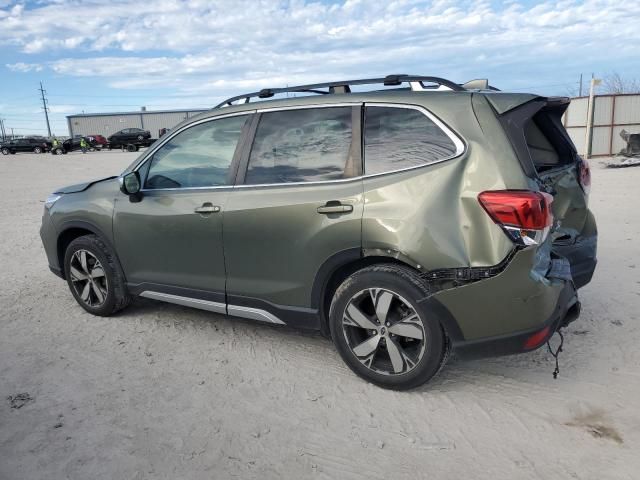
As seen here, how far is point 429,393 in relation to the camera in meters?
3.20

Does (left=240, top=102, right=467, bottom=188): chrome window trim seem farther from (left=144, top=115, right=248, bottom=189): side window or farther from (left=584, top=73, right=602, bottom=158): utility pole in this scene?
(left=584, top=73, right=602, bottom=158): utility pole

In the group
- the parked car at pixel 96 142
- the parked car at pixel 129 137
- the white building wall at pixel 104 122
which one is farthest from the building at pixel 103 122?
the parked car at pixel 129 137

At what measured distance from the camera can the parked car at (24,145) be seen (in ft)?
138

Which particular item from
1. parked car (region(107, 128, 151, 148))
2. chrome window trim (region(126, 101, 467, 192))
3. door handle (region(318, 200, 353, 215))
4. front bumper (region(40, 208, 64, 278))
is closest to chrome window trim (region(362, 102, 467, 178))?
chrome window trim (region(126, 101, 467, 192))

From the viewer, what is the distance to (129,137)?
131 feet

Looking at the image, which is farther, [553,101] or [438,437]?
[553,101]

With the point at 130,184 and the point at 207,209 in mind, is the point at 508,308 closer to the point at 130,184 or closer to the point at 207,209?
the point at 207,209

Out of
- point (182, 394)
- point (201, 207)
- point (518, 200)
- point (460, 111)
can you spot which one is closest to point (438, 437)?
point (518, 200)

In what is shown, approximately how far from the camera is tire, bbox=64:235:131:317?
4.41 meters

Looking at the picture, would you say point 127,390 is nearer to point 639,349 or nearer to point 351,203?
point 351,203

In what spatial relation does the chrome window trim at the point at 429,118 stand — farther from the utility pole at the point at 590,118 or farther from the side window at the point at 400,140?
the utility pole at the point at 590,118

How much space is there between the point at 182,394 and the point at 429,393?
5.02ft

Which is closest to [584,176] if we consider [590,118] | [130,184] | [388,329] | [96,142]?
[388,329]

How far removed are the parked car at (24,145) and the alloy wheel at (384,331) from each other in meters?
46.0
